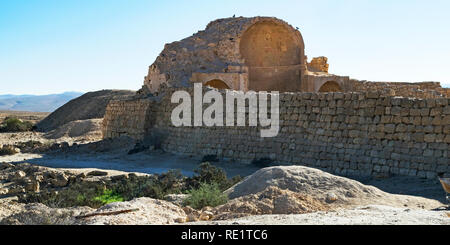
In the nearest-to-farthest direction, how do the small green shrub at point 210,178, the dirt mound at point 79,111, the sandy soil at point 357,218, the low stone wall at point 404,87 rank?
the sandy soil at point 357,218
the small green shrub at point 210,178
the low stone wall at point 404,87
the dirt mound at point 79,111

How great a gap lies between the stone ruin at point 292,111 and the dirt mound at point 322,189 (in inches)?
84.2

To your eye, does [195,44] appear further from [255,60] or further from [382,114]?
[382,114]

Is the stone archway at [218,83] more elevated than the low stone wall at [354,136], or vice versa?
the stone archway at [218,83]

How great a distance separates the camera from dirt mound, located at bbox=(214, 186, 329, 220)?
6406mm

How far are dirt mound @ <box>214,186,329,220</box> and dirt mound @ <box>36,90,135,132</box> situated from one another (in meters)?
30.8

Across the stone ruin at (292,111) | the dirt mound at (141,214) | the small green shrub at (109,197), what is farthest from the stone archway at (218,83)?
the dirt mound at (141,214)

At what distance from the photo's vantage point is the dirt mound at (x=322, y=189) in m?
7.35

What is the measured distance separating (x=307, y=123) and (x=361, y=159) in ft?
6.36

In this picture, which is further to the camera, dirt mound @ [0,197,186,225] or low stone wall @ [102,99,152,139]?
low stone wall @ [102,99,152,139]

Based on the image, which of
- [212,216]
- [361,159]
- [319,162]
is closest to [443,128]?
[361,159]

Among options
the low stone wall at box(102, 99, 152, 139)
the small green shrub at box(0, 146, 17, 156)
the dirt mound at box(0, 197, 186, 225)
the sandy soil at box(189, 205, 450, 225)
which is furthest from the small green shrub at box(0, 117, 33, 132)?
the sandy soil at box(189, 205, 450, 225)

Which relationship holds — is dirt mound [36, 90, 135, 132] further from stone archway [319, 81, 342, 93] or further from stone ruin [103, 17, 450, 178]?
stone archway [319, 81, 342, 93]

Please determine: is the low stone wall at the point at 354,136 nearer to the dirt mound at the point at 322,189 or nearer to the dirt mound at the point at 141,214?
the dirt mound at the point at 322,189

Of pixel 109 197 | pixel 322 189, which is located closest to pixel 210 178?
pixel 109 197
